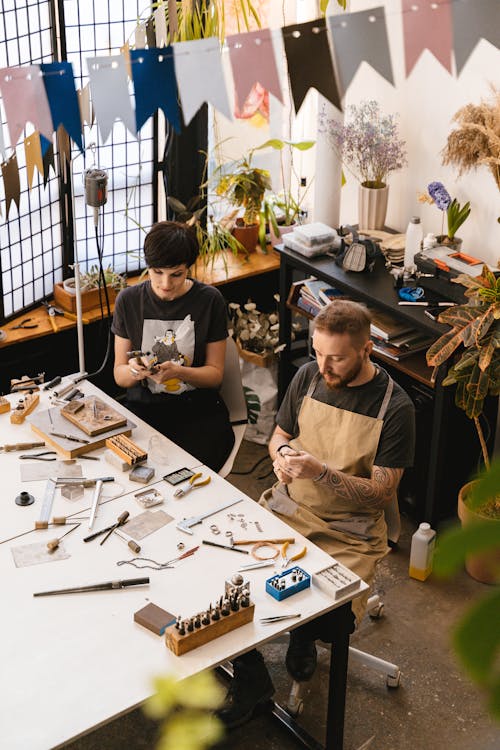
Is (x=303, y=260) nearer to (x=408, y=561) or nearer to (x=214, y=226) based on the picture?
(x=214, y=226)

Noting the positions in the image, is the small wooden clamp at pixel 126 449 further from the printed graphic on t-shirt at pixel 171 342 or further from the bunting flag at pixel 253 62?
the bunting flag at pixel 253 62

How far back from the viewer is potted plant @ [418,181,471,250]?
3.61m

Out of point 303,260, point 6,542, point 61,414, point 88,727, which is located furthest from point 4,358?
point 88,727

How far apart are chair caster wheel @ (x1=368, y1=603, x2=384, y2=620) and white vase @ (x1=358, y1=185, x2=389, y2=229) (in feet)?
5.66

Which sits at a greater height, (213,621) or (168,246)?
(168,246)

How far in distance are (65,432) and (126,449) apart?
24 centimetres

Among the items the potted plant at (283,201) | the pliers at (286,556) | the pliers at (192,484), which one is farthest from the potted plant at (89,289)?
the pliers at (286,556)

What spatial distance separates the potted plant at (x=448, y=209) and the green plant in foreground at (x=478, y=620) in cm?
351

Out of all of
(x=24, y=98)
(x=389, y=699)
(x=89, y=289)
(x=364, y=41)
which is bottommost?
(x=389, y=699)

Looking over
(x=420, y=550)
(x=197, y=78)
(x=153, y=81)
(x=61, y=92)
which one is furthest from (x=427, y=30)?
(x=420, y=550)

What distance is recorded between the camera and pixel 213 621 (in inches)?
81.1

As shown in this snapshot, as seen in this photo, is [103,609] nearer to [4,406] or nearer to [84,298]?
[4,406]

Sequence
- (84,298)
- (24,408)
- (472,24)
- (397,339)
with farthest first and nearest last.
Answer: (84,298), (397,339), (24,408), (472,24)

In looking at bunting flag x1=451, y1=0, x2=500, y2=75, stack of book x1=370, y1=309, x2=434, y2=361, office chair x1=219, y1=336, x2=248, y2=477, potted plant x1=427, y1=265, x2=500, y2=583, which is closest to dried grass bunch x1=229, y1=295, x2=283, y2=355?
stack of book x1=370, y1=309, x2=434, y2=361
